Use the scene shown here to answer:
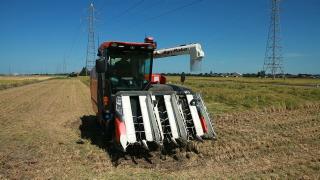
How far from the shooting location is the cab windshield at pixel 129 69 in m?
9.80

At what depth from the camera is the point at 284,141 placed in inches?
372

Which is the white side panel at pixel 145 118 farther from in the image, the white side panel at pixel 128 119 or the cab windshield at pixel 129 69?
the cab windshield at pixel 129 69

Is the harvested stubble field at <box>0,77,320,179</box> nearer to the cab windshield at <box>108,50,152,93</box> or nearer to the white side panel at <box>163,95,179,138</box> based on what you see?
the white side panel at <box>163,95,179,138</box>

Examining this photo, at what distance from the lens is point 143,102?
343 inches

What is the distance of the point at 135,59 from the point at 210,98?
47.6 ft

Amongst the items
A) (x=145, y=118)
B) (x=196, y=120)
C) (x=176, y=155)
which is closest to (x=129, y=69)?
(x=145, y=118)

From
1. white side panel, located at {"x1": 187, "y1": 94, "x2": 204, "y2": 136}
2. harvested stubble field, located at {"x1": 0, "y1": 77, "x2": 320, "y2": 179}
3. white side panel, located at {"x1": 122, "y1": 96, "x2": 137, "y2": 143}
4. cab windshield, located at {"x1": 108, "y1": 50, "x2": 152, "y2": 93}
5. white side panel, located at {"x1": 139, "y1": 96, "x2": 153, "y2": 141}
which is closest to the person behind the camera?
harvested stubble field, located at {"x1": 0, "y1": 77, "x2": 320, "y2": 179}

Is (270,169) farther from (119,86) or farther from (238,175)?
(119,86)

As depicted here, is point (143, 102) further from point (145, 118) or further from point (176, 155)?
point (176, 155)

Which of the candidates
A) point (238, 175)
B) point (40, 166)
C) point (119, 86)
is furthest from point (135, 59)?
point (238, 175)

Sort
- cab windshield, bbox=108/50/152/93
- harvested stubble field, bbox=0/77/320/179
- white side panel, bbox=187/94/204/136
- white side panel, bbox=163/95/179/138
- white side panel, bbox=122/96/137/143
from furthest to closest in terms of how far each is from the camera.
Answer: cab windshield, bbox=108/50/152/93 < white side panel, bbox=187/94/204/136 < white side panel, bbox=163/95/179/138 < white side panel, bbox=122/96/137/143 < harvested stubble field, bbox=0/77/320/179

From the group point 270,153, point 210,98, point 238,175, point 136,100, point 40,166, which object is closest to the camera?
point 238,175

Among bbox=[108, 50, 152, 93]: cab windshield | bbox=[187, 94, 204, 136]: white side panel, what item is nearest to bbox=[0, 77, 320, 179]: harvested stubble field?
bbox=[187, 94, 204, 136]: white side panel

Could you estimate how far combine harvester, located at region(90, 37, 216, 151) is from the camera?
8.23 m
